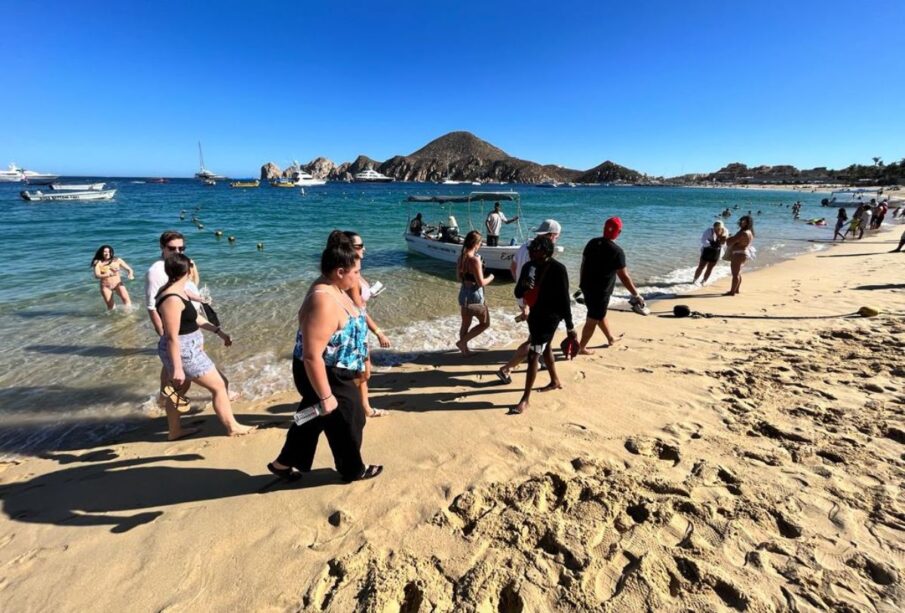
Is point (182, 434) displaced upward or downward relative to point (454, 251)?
downward

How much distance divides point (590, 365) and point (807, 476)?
2.63 metres

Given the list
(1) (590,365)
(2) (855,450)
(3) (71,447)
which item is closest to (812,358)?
(2) (855,450)

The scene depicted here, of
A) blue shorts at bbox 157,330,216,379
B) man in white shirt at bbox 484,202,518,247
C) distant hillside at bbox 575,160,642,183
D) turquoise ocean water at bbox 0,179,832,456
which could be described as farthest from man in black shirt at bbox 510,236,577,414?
distant hillside at bbox 575,160,642,183

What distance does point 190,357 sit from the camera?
3.69 metres

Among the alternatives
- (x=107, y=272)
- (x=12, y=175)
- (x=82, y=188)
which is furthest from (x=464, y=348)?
(x=12, y=175)

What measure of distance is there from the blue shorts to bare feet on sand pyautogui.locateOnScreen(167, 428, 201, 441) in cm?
89

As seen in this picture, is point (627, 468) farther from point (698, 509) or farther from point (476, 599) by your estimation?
point (476, 599)

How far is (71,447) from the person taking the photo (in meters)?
4.28

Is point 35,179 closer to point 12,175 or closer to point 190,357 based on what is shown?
point 12,175

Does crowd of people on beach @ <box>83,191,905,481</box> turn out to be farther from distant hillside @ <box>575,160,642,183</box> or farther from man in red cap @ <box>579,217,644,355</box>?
distant hillside @ <box>575,160,642,183</box>

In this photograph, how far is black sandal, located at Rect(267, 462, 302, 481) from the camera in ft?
10.5

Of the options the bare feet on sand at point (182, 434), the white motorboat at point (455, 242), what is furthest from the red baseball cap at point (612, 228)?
the white motorboat at point (455, 242)

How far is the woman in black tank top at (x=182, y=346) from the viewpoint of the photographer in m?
3.37

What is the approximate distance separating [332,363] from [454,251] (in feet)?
37.1
